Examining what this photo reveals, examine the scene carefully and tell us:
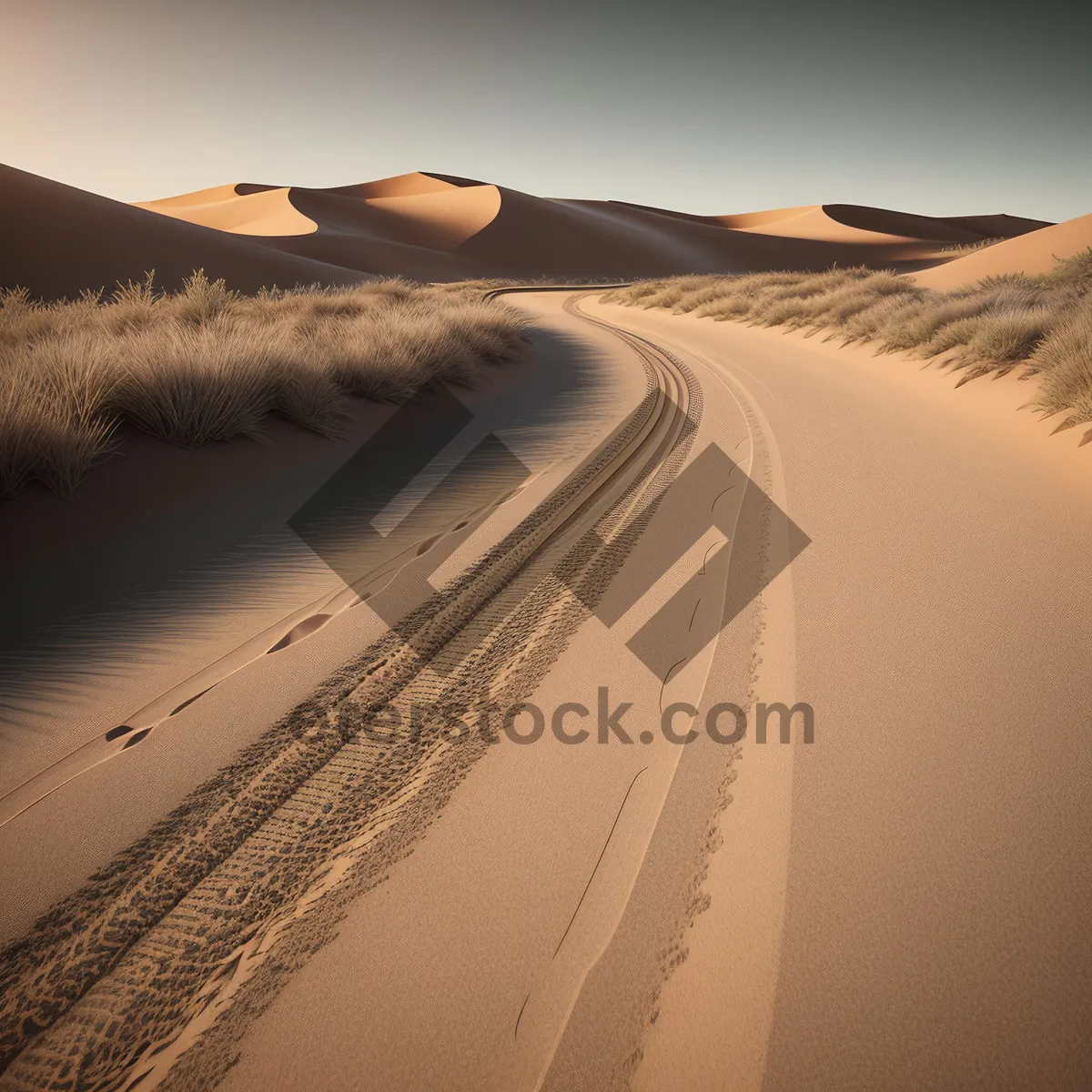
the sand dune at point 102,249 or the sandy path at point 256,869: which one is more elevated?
the sand dune at point 102,249

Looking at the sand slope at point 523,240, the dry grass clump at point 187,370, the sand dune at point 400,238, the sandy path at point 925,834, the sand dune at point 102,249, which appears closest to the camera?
the sandy path at point 925,834

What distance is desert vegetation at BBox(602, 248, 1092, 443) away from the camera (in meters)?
6.26

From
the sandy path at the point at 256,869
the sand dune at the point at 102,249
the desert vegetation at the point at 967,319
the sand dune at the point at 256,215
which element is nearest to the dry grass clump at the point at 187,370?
the sandy path at the point at 256,869

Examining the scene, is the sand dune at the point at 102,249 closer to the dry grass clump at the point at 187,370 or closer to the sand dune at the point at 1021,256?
the dry grass clump at the point at 187,370

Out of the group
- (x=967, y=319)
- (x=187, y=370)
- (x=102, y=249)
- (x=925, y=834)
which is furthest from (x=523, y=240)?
(x=925, y=834)

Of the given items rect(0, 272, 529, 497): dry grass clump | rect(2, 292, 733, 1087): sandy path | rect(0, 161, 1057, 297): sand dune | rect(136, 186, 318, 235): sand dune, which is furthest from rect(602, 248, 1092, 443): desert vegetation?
rect(136, 186, 318, 235): sand dune

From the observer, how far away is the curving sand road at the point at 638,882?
1556 millimetres

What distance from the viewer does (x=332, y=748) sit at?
2.50 metres

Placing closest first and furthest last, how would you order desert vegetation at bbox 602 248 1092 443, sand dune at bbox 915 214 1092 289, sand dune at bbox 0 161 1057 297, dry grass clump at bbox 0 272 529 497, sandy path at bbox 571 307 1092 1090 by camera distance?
sandy path at bbox 571 307 1092 1090, dry grass clump at bbox 0 272 529 497, desert vegetation at bbox 602 248 1092 443, sand dune at bbox 915 214 1092 289, sand dune at bbox 0 161 1057 297

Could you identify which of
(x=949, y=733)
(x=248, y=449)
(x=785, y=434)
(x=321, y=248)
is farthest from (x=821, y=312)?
(x=321, y=248)

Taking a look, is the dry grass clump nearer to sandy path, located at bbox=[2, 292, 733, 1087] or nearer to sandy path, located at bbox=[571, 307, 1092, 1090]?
sandy path, located at bbox=[2, 292, 733, 1087]

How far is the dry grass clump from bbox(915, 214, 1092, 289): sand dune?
23473 millimetres

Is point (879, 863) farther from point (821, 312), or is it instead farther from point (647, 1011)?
point (821, 312)

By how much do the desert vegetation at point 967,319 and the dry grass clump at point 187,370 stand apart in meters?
6.54
